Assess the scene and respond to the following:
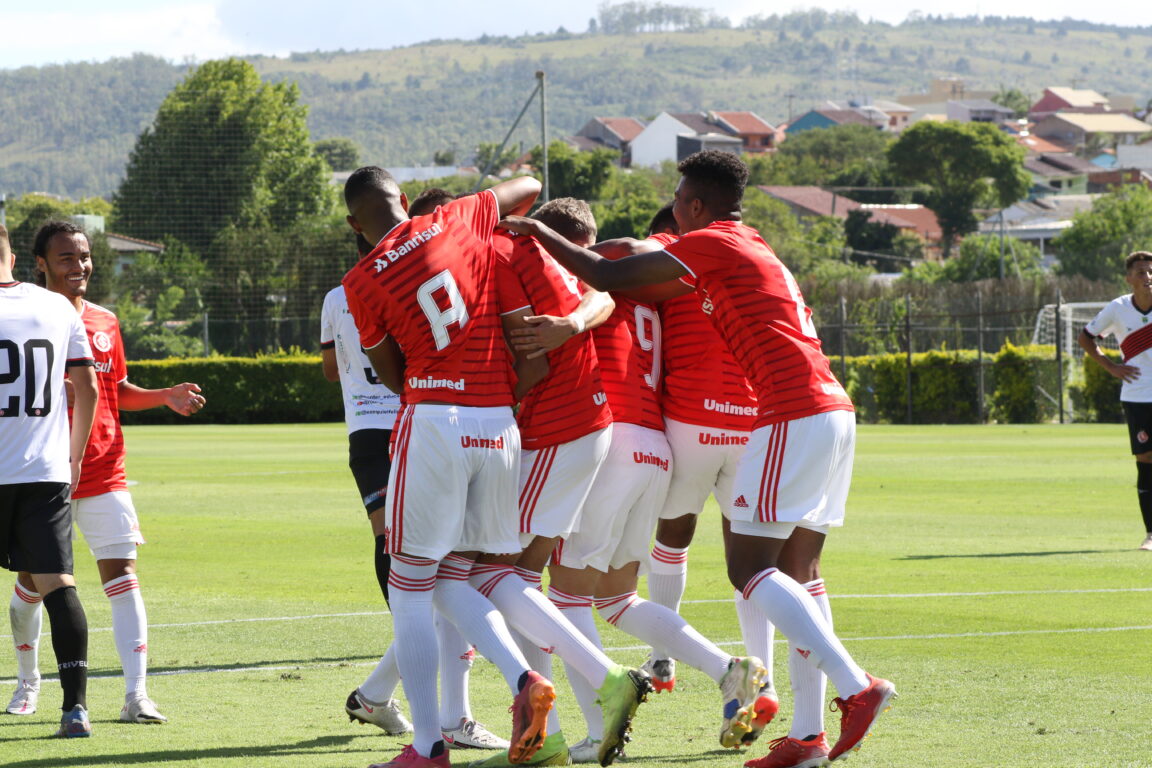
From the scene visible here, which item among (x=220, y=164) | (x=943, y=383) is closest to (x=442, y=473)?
(x=943, y=383)


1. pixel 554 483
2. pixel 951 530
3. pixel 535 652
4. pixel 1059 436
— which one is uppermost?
pixel 554 483

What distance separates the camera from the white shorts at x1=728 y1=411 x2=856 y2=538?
604 centimetres

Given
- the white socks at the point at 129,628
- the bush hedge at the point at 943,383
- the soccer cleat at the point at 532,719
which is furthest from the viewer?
the bush hedge at the point at 943,383

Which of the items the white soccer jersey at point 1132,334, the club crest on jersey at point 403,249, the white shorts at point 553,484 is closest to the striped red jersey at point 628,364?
the white shorts at point 553,484

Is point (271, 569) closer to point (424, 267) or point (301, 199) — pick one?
point (424, 267)

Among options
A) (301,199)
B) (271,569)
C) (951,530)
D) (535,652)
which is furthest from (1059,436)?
(301,199)

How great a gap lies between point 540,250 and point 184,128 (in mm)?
80167

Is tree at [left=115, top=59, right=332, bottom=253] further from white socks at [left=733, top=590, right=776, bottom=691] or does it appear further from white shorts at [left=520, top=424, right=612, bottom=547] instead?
white shorts at [left=520, top=424, right=612, bottom=547]

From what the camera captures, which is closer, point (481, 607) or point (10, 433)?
point (481, 607)

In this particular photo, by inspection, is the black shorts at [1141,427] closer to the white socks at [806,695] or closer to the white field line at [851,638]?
the white field line at [851,638]

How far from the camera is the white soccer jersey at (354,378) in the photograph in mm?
7621

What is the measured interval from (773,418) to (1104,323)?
28.9 feet

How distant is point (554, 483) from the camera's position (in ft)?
20.5

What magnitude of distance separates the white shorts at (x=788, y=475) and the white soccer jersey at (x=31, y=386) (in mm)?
2934
